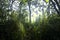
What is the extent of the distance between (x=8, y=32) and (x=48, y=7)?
4971 mm

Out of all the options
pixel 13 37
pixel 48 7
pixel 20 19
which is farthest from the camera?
pixel 48 7

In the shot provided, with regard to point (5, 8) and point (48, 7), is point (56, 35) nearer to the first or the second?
point (5, 8)

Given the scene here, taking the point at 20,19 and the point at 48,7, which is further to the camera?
the point at 48,7

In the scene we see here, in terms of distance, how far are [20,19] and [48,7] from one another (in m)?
4.07

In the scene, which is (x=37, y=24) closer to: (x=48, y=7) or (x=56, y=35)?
(x=56, y=35)

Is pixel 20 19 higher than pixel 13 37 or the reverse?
higher

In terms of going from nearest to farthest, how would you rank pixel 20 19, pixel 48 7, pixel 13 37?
1. pixel 13 37
2. pixel 20 19
3. pixel 48 7

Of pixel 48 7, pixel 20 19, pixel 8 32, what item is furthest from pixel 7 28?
pixel 48 7

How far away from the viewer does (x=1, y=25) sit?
32.5 ft

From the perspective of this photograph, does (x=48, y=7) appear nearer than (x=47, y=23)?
No

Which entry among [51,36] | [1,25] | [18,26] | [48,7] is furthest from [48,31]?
[48,7]

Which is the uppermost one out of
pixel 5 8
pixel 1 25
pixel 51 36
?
pixel 5 8

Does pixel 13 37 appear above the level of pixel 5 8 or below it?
below

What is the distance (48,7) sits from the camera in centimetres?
1368
